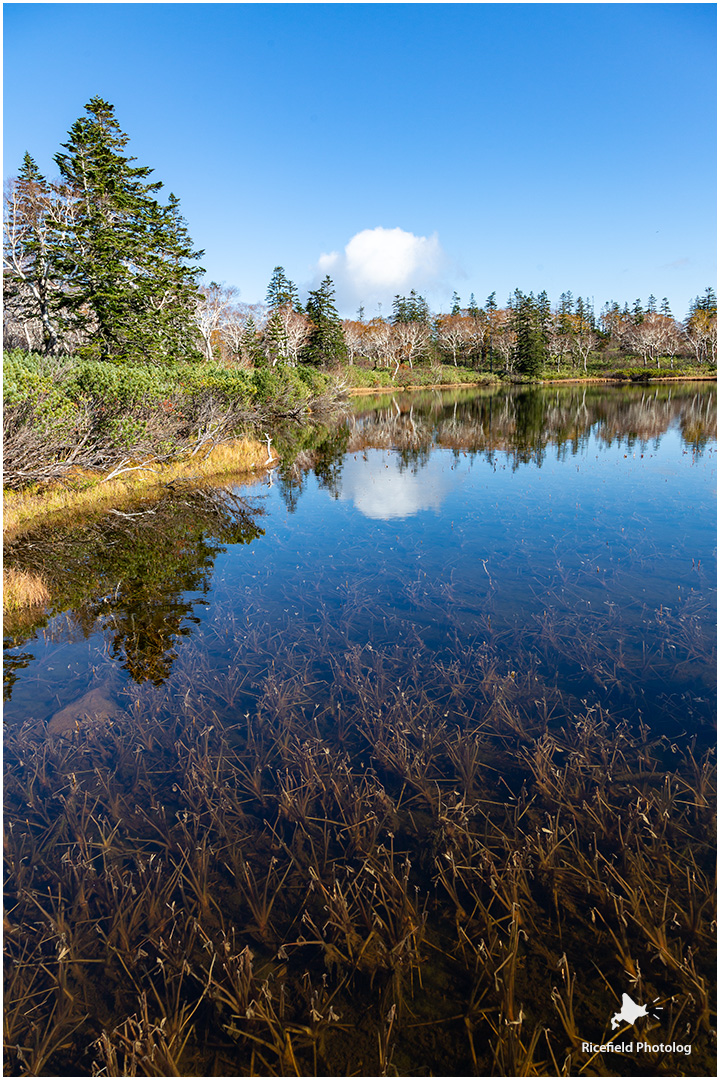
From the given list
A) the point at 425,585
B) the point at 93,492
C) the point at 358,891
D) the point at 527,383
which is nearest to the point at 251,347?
the point at 527,383

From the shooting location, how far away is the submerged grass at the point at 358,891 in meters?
2.85

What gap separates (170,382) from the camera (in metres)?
18.3

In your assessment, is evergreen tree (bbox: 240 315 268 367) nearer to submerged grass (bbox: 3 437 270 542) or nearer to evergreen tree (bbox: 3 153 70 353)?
evergreen tree (bbox: 3 153 70 353)

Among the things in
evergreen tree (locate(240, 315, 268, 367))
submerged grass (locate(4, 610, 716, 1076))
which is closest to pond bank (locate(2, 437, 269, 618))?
submerged grass (locate(4, 610, 716, 1076))

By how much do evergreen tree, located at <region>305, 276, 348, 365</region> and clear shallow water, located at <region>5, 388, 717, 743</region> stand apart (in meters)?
56.4

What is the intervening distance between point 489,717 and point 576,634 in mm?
2504

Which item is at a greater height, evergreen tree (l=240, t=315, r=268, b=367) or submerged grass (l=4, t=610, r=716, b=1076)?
evergreen tree (l=240, t=315, r=268, b=367)

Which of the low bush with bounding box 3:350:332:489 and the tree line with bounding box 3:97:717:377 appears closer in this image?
the low bush with bounding box 3:350:332:489

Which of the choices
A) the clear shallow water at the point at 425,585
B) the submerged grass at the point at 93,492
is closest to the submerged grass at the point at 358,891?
the clear shallow water at the point at 425,585

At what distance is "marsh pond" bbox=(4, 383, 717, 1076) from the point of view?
2895 millimetres

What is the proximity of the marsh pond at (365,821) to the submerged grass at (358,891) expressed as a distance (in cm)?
2

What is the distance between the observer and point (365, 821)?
13.7 feet

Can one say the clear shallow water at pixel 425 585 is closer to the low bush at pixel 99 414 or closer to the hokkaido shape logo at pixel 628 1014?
the low bush at pixel 99 414

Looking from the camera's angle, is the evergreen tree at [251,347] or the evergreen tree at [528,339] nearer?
the evergreen tree at [251,347]
